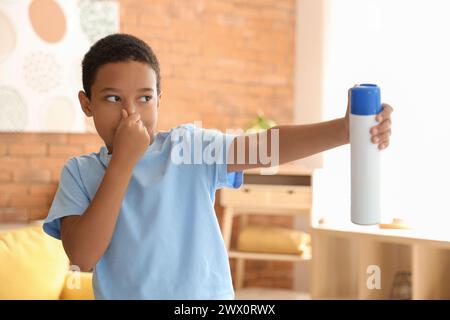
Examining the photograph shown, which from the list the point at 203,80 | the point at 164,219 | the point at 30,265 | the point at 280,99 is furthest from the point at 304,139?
the point at 280,99

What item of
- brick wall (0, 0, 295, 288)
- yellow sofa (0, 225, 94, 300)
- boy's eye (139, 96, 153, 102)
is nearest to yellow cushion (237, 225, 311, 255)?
brick wall (0, 0, 295, 288)

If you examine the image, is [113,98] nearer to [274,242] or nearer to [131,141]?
[131,141]

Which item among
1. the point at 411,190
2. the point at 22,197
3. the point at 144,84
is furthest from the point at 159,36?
the point at 144,84

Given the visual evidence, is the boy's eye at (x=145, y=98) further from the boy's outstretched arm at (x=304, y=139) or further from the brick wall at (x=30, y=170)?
the brick wall at (x=30, y=170)

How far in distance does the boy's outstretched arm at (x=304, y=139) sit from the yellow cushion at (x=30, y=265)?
5.05 ft

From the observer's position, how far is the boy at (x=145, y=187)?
106 cm

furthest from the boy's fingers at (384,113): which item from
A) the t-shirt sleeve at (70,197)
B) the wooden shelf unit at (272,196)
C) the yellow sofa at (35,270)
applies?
the wooden shelf unit at (272,196)

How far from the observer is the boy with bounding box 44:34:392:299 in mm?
1056

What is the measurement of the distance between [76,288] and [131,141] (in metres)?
1.68

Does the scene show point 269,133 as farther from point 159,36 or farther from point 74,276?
point 159,36

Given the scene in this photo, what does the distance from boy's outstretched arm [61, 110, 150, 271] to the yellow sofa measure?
4.91 feet

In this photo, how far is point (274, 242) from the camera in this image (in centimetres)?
397

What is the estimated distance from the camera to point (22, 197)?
3.78m

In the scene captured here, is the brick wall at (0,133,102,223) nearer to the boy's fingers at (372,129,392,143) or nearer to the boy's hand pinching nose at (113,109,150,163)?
the boy's hand pinching nose at (113,109,150,163)
